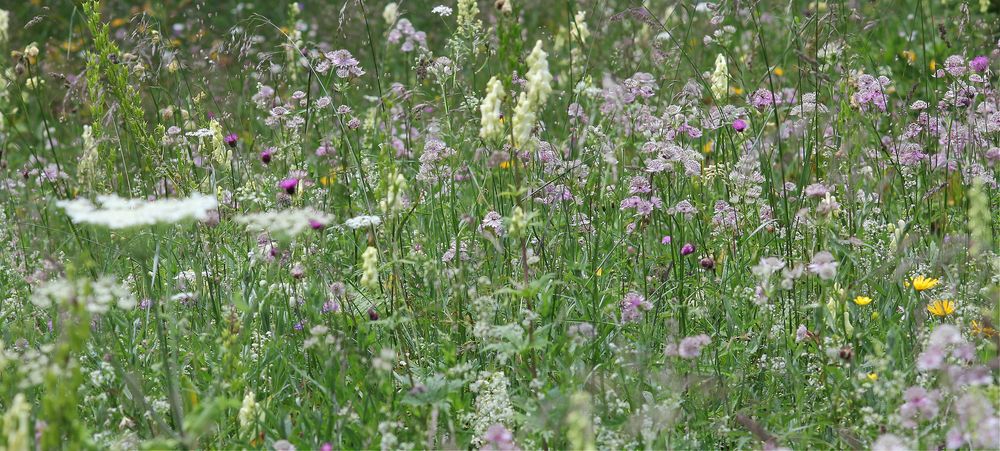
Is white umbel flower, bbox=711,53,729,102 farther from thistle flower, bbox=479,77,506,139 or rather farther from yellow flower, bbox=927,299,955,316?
thistle flower, bbox=479,77,506,139

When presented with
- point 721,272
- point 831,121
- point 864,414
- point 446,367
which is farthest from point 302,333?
point 831,121

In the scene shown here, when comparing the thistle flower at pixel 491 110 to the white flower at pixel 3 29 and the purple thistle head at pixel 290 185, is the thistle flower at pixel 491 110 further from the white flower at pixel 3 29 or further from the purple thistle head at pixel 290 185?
the white flower at pixel 3 29

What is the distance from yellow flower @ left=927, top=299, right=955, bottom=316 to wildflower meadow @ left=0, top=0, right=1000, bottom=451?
2 cm

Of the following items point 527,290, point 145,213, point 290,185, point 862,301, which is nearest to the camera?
point 145,213

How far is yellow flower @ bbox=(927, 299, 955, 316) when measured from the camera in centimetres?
268

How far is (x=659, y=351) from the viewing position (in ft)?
9.41

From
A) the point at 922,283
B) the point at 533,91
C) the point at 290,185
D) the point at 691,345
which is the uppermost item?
the point at 290,185

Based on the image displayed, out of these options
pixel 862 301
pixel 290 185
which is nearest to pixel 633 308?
pixel 862 301

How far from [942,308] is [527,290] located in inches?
44.4

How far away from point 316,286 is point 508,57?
78 centimetres

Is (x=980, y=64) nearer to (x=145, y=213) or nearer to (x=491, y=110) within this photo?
(x=491, y=110)

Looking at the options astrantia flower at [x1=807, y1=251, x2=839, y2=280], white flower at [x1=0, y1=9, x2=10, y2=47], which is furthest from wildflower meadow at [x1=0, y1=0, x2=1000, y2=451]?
white flower at [x1=0, y1=9, x2=10, y2=47]

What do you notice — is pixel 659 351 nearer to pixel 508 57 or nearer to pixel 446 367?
pixel 446 367

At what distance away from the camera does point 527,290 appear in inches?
91.0
